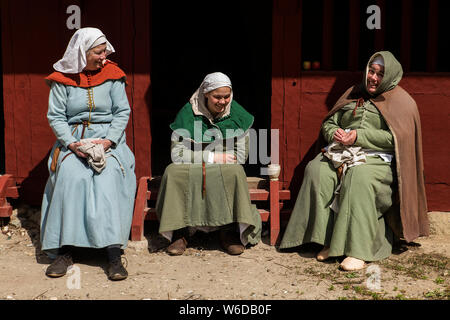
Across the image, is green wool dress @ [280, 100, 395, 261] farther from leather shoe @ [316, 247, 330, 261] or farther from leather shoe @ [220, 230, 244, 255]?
leather shoe @ [220, 230, 244, 255]

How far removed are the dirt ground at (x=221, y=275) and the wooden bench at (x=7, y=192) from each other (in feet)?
0.77

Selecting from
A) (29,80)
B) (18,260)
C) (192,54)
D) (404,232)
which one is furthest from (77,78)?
(192,54)

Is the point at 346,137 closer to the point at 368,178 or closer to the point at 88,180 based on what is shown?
the point at 368,178

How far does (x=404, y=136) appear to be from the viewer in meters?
4.75

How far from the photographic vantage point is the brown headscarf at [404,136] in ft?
15.5

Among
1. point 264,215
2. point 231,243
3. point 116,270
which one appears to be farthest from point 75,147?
point 264,215

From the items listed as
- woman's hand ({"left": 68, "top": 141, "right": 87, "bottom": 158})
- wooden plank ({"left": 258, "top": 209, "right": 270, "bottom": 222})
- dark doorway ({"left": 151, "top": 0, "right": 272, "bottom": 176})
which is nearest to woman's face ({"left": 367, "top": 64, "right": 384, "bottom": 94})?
wooden plank ({"left": 258, "top": 209, "right": 270, "bottom": 222})

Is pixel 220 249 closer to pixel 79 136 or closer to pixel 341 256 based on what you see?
pixel 341 256

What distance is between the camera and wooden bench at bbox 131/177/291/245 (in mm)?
5078

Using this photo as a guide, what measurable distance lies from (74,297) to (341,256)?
216 centimetres

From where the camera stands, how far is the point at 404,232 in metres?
4.75

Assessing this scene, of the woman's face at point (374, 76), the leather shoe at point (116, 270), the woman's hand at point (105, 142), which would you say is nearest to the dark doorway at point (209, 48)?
the woman's face at point (374, 76)

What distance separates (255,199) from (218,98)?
103 cm

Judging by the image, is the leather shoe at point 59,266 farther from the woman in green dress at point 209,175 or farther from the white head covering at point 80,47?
the white head covering at point 80,47
